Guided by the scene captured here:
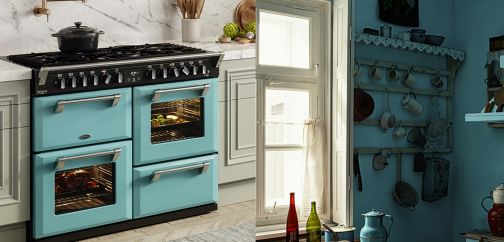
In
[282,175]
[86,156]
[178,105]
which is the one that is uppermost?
[178,105]

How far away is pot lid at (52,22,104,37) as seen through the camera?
1323mm

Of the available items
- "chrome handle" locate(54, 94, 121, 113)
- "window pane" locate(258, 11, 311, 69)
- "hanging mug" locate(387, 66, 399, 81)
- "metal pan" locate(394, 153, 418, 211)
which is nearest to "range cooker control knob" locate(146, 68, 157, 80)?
"chrome handle" locate(54, 94, 121, 113)

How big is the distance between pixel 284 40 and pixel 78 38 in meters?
0.88

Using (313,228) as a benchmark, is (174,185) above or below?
Result: above

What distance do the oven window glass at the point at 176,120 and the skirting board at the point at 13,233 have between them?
411 millimetres

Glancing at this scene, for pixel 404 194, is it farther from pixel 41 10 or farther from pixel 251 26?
pixel 41 10

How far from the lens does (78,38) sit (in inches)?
53.6

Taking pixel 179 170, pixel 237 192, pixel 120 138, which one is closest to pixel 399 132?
pixel 237 192

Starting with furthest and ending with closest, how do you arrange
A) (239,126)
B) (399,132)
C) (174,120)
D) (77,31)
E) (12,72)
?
(399,132) → (239,126) → (174,120) → (77,31) → (12,72)

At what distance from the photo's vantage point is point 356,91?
7.36 ft

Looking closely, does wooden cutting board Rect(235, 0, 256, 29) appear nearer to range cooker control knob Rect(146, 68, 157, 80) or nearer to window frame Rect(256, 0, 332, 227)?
window frame Rect(256, 0, 332, 227)

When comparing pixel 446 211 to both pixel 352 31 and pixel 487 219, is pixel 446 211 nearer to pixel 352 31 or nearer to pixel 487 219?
pixel 487 219

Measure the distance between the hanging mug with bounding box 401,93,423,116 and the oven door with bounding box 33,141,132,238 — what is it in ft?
4.01

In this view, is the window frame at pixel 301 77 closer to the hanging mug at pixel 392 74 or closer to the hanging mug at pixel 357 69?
the hanging mug at pixel 357 69
